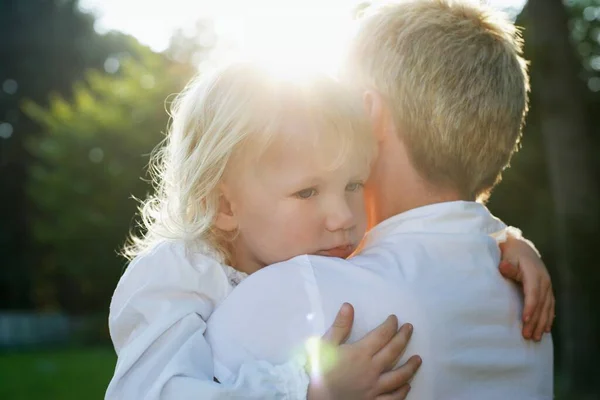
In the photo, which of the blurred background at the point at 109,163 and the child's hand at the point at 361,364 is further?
the blurred background at the point at 109,163

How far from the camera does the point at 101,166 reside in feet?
83.8

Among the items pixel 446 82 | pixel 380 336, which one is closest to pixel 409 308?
pixel 380 336

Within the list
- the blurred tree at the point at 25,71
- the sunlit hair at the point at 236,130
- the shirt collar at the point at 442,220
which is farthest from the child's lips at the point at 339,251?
the blurred tree at the point at 25,71

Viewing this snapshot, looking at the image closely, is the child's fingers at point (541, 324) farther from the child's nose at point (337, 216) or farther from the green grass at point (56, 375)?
the green grass at point (56, 375)

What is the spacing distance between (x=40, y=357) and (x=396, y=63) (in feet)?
69.9

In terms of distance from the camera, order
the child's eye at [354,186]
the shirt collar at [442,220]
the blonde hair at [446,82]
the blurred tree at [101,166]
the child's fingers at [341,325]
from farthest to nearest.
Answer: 1. the blurred tree at [101,166]
2. the child's eye at [354,186]
3. the blonde hair at [446,82]
4. the shirt collar at [442,220]
5. the child's fingers at [341,325]

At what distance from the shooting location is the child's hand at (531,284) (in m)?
2.15

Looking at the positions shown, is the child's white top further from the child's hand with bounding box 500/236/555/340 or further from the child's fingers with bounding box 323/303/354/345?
the child's hand with bounding box 500/236/555/340

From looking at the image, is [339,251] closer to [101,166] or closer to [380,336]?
[380,336]

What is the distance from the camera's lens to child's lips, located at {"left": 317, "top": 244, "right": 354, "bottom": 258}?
2.29 meters

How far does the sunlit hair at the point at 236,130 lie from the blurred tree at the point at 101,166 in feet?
71.2

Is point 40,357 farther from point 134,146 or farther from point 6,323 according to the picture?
point 6,323

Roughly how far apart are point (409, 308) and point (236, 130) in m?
0.69

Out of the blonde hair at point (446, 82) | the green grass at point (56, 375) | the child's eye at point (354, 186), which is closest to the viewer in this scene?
the blonde hair at point (446, 82)
